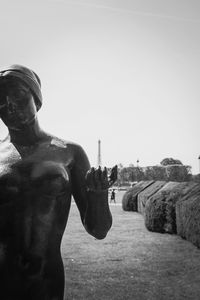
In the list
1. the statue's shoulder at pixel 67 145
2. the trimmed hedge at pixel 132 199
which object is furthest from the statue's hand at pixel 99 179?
the trimmed hedge at pixel 132 199

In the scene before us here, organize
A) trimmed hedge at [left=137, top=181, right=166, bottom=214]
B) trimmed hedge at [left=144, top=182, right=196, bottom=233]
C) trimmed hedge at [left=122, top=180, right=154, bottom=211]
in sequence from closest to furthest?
trimmed hedge at [left=144, top=182, right=196, bottom=233] → trimmed hedge at [left=137, top=181, right=166, bottom=214] → trimmed hedge at [left=122, top=180, right=154, bottom=211]

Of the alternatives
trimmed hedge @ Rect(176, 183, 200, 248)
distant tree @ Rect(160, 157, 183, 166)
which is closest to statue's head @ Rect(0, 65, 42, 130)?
trimmed hedge @ Rect(176, 183, 200, 248)

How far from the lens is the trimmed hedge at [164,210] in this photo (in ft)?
42.6

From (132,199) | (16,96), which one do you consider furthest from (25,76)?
(132,199)

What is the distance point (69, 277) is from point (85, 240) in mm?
4632

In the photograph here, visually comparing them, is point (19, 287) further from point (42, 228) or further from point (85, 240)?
point (85, 240)

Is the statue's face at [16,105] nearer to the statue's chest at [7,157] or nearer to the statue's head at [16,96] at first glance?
the statue's head at [16,96]

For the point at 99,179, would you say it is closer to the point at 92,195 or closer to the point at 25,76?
the point at 92,195

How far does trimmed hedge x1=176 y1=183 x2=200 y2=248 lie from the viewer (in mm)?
9930

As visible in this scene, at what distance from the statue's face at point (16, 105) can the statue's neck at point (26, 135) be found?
0.06m

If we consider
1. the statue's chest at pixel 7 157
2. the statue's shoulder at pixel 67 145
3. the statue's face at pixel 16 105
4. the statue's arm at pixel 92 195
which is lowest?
the statue's arm at pixel 92 195

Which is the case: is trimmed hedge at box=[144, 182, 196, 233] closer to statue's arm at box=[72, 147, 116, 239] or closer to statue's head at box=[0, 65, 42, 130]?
statue's arm at box=[72, 147, 116, 239]

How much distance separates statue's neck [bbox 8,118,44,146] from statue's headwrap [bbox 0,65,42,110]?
20cm

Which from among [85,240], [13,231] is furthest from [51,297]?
[85,240]
